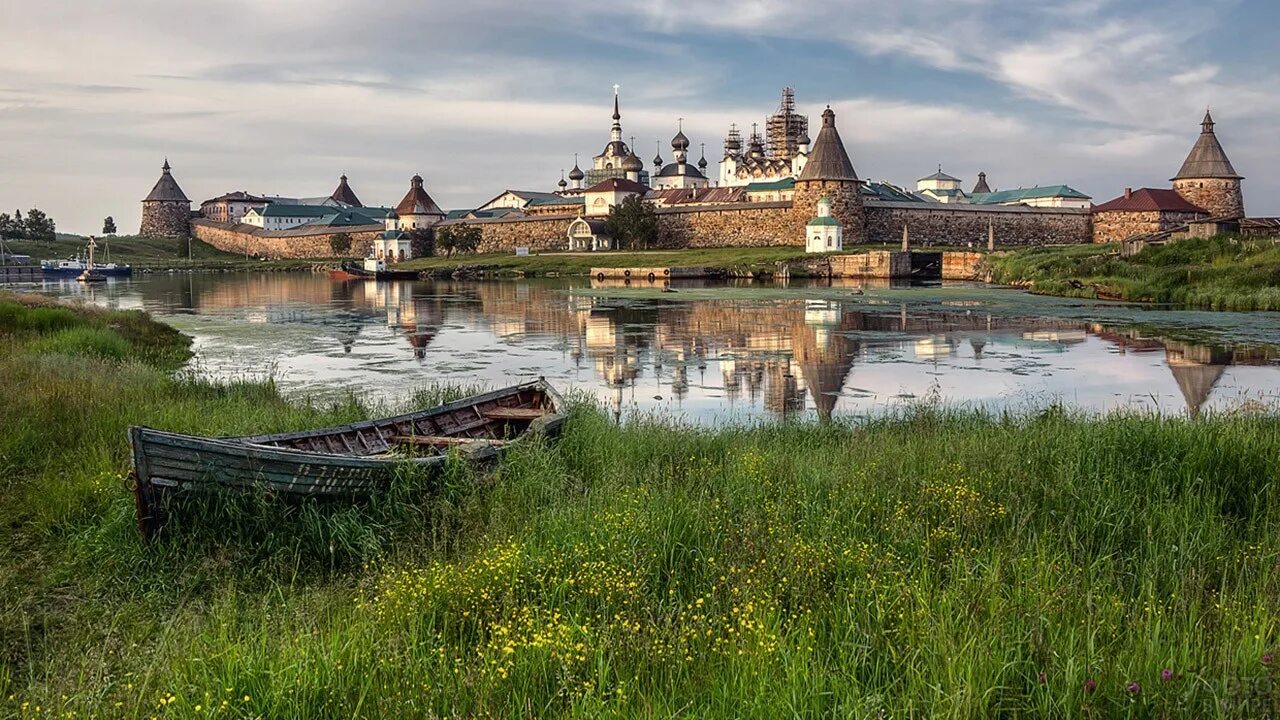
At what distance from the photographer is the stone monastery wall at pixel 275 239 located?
289 feet

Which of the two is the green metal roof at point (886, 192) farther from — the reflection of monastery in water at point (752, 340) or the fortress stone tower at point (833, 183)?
the reflection of monastery in water at point (752, 340)

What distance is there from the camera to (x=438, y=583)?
14.5ft

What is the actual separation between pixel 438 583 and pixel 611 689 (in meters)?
1.28

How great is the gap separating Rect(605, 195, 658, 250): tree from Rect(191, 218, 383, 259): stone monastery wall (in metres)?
26.5

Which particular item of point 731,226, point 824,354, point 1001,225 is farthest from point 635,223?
point 824,354

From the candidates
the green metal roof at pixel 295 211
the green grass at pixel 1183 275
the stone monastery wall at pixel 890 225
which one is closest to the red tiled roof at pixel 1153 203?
A: the stone monastery wall at pixel 890 225

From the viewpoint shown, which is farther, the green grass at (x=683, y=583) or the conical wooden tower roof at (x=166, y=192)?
the conical wooden tower roof at (x=166, y=192)

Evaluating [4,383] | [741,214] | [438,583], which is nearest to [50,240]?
[741,214]

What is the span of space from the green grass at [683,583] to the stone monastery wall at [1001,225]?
201 feet

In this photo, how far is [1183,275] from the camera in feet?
91.8

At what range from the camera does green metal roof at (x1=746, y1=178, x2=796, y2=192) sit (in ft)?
262

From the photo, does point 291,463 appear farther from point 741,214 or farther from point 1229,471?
point 741,214

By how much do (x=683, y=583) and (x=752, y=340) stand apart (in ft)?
50.7

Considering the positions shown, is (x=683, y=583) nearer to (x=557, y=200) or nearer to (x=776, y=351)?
(x=776, y=351)
